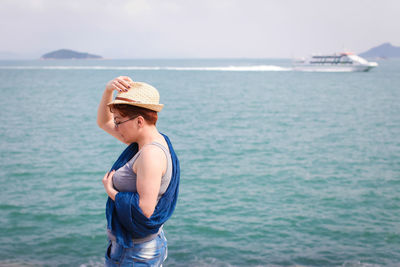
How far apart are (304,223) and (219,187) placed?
3.34m

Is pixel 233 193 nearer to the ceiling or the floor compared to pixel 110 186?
nearer to the floor

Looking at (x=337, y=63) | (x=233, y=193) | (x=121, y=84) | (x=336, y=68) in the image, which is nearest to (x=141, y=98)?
(x=121, y=84)

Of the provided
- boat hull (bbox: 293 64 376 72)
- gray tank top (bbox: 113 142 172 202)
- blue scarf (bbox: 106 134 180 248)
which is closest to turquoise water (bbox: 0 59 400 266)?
blue scarf (bbox: 106 134 180 248)

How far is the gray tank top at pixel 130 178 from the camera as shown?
2322 mm

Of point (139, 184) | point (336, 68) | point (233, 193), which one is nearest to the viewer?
point (139, 184)

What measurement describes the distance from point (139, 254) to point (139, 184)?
485 mm

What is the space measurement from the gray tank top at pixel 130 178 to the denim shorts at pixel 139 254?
1.00 ft

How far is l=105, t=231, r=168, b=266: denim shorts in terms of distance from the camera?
243 cm

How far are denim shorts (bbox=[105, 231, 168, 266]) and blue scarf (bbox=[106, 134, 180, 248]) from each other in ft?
0.21

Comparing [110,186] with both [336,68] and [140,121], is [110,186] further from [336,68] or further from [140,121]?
[336,68]

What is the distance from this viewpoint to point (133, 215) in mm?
2297

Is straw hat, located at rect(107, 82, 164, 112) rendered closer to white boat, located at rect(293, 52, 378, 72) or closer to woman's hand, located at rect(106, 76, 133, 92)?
woman's hand, located at rect(106, 76, 133, 92)

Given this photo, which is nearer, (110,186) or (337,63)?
(110,186)

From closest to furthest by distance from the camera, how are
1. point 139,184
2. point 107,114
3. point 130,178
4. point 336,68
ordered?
point 139,184 < point 130,178 < point 107,114 < point 336,68
